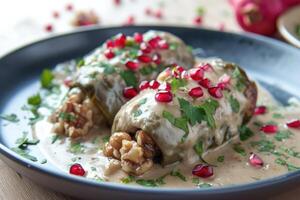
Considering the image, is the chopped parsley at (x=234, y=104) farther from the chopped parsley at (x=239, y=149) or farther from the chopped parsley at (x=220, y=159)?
the chopped parsley at (x=220, y=159)

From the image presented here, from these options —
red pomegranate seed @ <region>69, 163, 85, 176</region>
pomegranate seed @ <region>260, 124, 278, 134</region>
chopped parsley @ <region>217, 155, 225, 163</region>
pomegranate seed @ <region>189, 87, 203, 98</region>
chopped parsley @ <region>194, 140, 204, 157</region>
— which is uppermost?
pomegranate seed @ <region>189, 87, 203, 98</region>

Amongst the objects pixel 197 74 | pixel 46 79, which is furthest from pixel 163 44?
pixel 46 79

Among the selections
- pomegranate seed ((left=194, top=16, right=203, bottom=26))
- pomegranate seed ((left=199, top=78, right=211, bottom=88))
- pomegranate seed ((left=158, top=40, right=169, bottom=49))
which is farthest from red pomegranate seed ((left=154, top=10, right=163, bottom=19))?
pomegranate seed ((left=199, top=78, right=211, bottom=88))

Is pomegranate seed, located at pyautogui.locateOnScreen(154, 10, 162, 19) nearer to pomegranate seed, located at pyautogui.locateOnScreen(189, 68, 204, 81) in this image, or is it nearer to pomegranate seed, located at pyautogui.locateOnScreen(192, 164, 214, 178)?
pomegranate seed, located at pyautogui.locateOnScreen(189, 68, 204, 81)

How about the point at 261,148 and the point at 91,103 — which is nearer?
the point at 261,148

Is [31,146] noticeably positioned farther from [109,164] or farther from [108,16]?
[108,16]

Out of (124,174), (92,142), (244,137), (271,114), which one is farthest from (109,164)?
(271,114)
